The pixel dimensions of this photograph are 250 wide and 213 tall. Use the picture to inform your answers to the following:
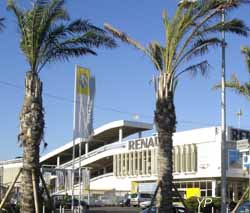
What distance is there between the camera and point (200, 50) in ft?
71.9

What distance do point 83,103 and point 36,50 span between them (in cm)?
631

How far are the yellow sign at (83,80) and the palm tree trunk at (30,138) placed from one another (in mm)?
6196

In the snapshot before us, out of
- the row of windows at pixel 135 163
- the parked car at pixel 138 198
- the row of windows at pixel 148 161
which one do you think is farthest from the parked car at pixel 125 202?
the row of windows at pixel 135 163

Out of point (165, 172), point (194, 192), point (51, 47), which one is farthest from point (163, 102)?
point (194, 192)

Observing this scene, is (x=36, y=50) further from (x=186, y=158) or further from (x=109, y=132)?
(x=109, y=132)

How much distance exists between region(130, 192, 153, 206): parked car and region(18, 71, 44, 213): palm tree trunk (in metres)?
42.0

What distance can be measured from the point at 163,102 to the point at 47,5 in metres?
5.50

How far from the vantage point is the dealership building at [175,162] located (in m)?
59.5

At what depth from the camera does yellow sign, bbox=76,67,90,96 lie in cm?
2508

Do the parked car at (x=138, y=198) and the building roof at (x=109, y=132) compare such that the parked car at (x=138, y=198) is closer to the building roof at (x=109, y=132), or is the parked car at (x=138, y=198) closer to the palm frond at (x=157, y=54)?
the building roof at (x=109, y=132)

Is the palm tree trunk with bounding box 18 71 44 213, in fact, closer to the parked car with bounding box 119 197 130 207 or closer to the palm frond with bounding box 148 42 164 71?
the palm frond with bounding box 148 42 164 71

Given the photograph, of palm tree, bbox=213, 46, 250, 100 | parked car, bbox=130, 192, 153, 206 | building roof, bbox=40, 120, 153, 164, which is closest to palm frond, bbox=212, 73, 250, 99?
palm tree, bbox=213, 46, 250, 100

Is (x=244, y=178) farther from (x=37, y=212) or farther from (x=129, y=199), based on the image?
(x=37, y=212)

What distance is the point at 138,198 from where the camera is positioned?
198 ft
